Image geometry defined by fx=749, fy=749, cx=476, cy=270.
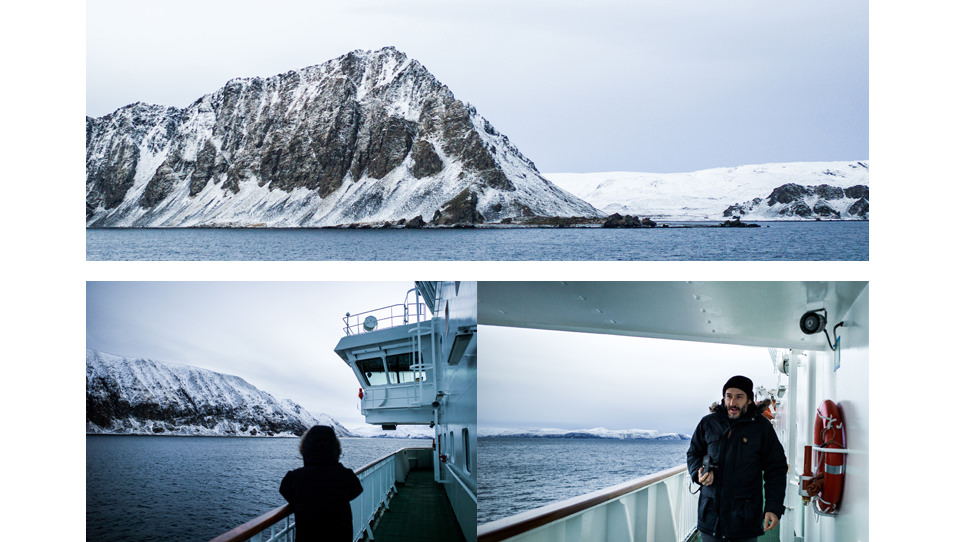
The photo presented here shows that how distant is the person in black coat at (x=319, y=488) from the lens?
2.81 meters

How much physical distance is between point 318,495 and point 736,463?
152 centimetres

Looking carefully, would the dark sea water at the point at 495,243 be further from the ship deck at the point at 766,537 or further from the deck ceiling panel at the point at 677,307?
the deck ceiling panel at the point at 677,307

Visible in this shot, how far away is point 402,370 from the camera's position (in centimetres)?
418

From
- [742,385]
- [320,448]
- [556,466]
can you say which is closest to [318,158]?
[320,448]

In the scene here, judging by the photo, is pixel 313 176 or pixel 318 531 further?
pixel 313 176

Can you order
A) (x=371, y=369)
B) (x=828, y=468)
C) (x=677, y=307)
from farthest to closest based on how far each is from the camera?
(x=371, y=369) < (x=677, y=307) < (x=828, y=468)

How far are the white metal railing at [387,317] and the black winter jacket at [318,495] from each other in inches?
40.2

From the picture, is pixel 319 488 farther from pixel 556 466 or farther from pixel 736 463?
pixel 556 466

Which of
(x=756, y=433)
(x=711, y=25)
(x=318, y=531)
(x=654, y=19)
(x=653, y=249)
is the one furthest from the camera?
(x=653, y=249)

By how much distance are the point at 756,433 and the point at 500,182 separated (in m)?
12.1

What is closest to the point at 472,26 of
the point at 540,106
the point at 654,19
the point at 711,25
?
the point at 540,106
